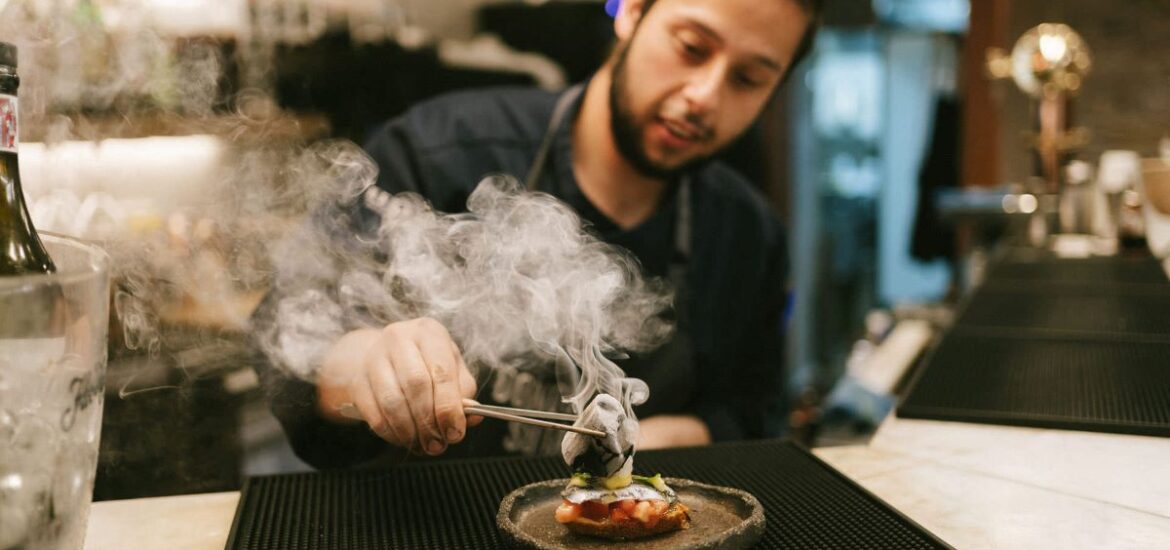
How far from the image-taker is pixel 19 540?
2.08ft

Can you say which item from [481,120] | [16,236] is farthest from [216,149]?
[16,236]

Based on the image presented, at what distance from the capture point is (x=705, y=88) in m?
2.13

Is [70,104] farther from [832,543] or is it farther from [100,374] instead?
[832,543]

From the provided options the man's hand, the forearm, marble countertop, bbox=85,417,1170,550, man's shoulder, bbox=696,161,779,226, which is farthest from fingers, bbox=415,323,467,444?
man's shoulder, bbox=696,161,779,226

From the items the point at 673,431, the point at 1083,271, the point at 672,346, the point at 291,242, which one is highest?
the point at 291,242

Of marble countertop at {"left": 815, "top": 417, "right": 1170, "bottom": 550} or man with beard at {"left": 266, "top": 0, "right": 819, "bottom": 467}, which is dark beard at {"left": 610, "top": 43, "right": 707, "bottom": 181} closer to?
man with beard at {"left": 266, "top": 0, "right": 819, "bottom": 467}

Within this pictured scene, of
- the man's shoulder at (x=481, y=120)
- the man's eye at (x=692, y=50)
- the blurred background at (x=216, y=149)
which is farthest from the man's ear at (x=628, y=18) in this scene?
the blurred background at (x=216, y=149)

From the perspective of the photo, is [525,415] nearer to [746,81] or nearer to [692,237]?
[746,81]

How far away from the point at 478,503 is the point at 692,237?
5.22ft

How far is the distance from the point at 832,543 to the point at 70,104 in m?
2.30

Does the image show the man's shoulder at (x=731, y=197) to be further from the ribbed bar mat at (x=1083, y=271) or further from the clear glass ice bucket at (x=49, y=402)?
the clear glass ice bucket at (x=49, y=402)

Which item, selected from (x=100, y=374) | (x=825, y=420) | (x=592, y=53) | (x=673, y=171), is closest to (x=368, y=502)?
(x=100, y=374)

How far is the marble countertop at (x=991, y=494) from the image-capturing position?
92cm

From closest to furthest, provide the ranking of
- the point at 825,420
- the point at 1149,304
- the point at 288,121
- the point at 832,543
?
the point at 832,543 → the point at 1149,304 → the point at 288,121 → the point at 825,420
